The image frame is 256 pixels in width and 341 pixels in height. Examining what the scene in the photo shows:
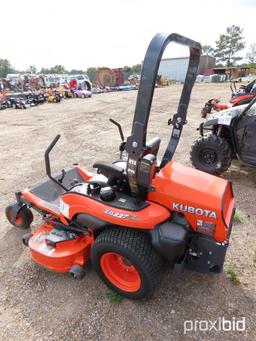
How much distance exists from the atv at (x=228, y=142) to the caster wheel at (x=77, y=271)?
2927 millimetres

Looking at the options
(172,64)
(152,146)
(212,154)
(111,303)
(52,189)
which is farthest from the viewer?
(172,64)

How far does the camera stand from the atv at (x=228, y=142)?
4074 mm

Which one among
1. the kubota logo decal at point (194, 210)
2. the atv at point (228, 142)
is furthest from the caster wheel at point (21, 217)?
the atv at point (228, 142)

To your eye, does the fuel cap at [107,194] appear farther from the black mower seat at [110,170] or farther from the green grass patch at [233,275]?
the green grass patch at [233,275]

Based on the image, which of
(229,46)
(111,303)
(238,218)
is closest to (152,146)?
(111,303)

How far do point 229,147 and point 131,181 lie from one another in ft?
9.76

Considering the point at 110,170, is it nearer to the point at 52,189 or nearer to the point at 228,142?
the point at 52,189

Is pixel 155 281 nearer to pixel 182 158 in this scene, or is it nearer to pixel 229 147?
pixel 229 147

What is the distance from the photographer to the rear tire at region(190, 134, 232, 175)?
14.0ft

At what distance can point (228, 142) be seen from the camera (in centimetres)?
445

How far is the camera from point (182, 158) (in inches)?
217

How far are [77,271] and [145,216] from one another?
2.82 feet

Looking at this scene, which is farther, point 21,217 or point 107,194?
point 21,217

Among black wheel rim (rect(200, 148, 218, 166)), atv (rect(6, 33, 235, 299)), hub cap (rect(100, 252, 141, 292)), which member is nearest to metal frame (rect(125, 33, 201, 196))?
atv (rect(6, 33, 235, 299))
